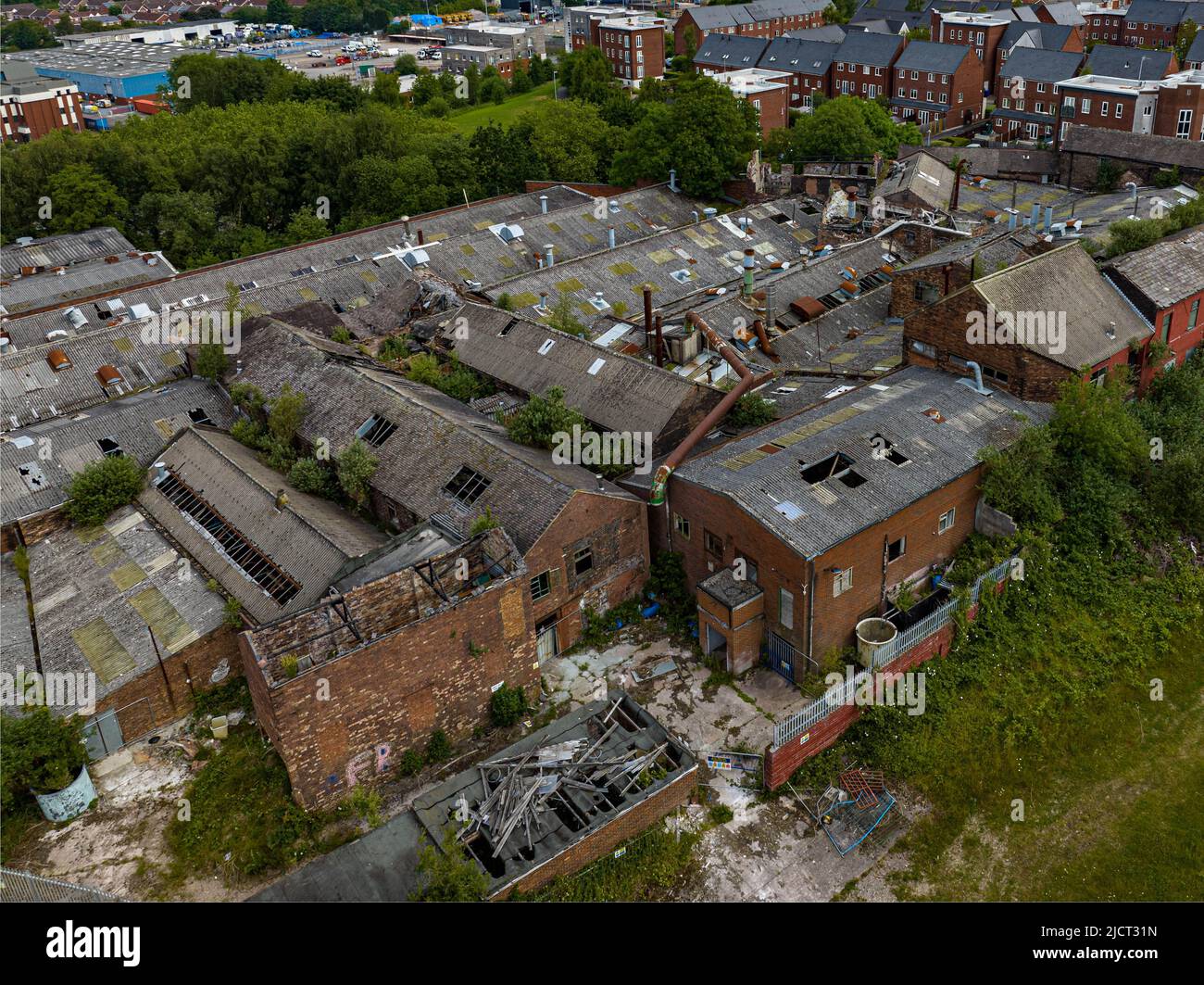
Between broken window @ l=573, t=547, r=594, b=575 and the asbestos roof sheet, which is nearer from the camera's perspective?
the asbestos roof sheet

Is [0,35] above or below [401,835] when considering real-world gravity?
above

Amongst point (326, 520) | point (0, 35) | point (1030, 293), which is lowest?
point (326, 520)

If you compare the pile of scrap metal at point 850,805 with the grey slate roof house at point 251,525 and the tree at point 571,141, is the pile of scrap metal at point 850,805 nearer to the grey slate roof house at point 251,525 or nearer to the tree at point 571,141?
the grey slate roof house at point 251,525

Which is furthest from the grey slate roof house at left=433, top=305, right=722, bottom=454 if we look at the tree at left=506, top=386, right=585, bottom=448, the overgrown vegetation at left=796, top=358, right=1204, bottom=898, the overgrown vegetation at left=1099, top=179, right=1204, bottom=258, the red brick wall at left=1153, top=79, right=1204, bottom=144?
the red brick wall at left=1153, top=79, right=1204, bottom=144

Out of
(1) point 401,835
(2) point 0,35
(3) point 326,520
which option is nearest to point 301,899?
(1) point 401,835

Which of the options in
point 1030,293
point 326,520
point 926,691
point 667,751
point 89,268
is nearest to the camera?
point 667,751

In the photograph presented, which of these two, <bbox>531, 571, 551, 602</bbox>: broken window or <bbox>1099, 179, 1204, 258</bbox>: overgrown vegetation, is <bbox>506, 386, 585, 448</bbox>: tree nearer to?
<bbox>531, 571, 551, 602</bbox>: broken window

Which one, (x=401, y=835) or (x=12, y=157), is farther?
(x=12, y=157)

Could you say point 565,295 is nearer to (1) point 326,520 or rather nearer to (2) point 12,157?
(1) point 326,520
